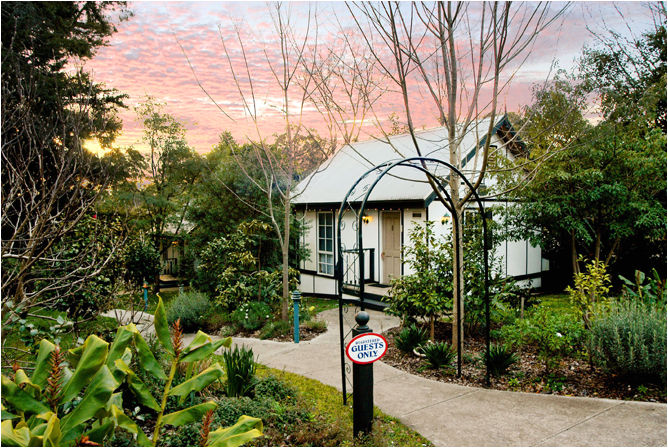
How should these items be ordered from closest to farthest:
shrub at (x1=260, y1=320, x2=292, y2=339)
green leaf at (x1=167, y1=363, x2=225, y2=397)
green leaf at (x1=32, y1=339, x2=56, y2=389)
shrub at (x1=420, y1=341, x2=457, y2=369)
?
1. green leaf at (x1=32, y1=339, x2=56, y2=389)
2. green leaf at (x1=167, y1=363, x2=225, y2=397)
3. shrub at (x1=420, y1=341, x2=457, y2=369)
4. shrub at (x1=260, y1=320, x2=292, y2=339)

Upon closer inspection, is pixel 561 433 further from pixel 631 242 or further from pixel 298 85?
pixel 631 242

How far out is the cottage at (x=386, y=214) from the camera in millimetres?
11547

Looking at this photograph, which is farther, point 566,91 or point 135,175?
point 135,175

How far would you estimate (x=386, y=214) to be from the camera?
12.7 m

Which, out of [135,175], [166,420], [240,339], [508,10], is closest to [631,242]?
[508,10]

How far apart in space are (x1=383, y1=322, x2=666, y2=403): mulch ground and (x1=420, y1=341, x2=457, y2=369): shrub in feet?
0.35

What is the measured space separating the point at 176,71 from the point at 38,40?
341 cm

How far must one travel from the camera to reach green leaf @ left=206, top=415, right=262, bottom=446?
1.78m

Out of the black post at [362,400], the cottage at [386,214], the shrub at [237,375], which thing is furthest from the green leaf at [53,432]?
the cottage at [386,214]

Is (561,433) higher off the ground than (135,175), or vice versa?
(135,175)

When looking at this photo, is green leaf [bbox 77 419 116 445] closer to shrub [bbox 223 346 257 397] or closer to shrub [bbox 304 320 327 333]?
shrub [bbox 223 346 257 397]

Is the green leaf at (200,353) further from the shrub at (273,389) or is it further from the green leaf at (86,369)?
the shrub at (273,389)

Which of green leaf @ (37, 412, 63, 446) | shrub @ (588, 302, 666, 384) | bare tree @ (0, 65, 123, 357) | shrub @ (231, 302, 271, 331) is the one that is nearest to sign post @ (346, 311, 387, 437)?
bare tree @ (0, 65, 123, 357)

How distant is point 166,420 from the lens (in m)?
2.02
